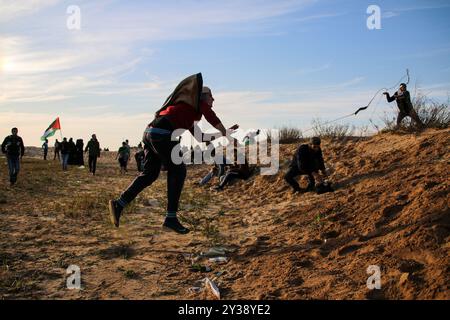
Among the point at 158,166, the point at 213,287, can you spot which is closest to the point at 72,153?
the point at 158,166

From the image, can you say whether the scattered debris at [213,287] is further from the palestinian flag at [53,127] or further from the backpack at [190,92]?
the palestinian flag at [53,127]

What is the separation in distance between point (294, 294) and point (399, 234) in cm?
132

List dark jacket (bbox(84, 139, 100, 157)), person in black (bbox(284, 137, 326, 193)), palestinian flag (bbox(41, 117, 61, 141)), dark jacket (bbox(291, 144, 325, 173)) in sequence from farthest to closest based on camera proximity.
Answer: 1. palestinian flag (bbox(41, 117, 61, 141))
2. dark jacket (bbox(84, 139, 100, 157))
3. dark jacket (bbox(291, 144, 325, 173))
4. person in black (bbox(284, 137, 326, 193))

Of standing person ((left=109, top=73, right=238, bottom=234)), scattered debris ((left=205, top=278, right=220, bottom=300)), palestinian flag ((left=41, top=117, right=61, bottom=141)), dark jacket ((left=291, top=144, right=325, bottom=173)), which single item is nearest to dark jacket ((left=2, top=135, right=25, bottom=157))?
dark jacket ((left=291, top=144, right=325, bottom=173))

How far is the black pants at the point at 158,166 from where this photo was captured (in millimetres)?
4293

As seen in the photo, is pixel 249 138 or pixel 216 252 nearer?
pixel 216 252

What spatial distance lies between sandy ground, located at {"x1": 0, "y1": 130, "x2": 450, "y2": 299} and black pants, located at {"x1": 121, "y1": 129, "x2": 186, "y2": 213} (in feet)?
2.27

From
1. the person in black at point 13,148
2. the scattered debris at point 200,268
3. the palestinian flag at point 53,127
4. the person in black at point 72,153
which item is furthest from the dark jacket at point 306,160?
the palestinian flag at point 53,127

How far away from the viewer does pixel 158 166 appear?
14.9 feet

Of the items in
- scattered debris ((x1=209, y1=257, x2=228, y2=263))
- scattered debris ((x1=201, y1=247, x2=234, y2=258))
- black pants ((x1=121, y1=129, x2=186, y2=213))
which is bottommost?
scattered debris ((x1=209, y1=257, x2=228, y2=263))

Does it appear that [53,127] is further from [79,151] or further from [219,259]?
[219,259]

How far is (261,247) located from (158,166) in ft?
5.07

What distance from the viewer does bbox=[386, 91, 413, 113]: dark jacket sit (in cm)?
1068

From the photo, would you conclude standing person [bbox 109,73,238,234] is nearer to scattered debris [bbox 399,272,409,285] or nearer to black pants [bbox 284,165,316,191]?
scattered debris [bbox 399,272,409,285]
